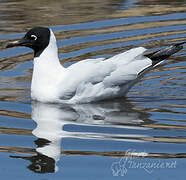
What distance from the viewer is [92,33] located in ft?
47.6

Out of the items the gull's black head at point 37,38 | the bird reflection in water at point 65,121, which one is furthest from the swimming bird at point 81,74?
the bird reflection in water at point 65,121

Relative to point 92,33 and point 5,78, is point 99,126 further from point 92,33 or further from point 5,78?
point 92,33

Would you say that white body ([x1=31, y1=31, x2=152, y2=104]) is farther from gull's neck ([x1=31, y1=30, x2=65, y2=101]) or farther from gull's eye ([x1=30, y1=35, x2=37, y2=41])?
gull's eye ([x1=30, y1=35, x2=37, y2=41])

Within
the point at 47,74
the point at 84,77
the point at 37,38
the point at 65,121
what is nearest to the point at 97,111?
the point at 84,77

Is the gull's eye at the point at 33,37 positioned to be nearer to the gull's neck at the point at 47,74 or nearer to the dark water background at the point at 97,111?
the gull's neck at the point at 47,74

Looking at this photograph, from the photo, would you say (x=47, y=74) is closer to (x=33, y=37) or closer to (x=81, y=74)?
(x=81, y=74)

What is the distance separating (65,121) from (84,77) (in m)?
1.10

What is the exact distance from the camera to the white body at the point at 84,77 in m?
10.4

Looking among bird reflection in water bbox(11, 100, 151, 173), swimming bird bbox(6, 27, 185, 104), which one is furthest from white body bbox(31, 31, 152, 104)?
bird reflection in water bbox(11, 100, 151, 173)

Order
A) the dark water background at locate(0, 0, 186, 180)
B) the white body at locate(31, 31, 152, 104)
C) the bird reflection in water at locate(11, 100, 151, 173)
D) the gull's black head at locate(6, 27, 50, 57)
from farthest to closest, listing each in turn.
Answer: the gull's black head at locate(6, 27, 50, 57) < the white body at locate(31, 31, 152, 104) < the bird reflection in water at locate(11, 100, 151, 173) < the dark water background at locate(0, 0, 186, 180)

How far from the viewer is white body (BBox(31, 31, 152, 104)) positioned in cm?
1043

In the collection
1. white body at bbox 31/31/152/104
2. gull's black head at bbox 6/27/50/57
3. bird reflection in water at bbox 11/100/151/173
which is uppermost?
gull's black head at bbox 6/27/50/57

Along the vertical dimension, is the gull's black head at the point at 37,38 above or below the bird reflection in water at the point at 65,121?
above

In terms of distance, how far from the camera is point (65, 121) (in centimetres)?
955
